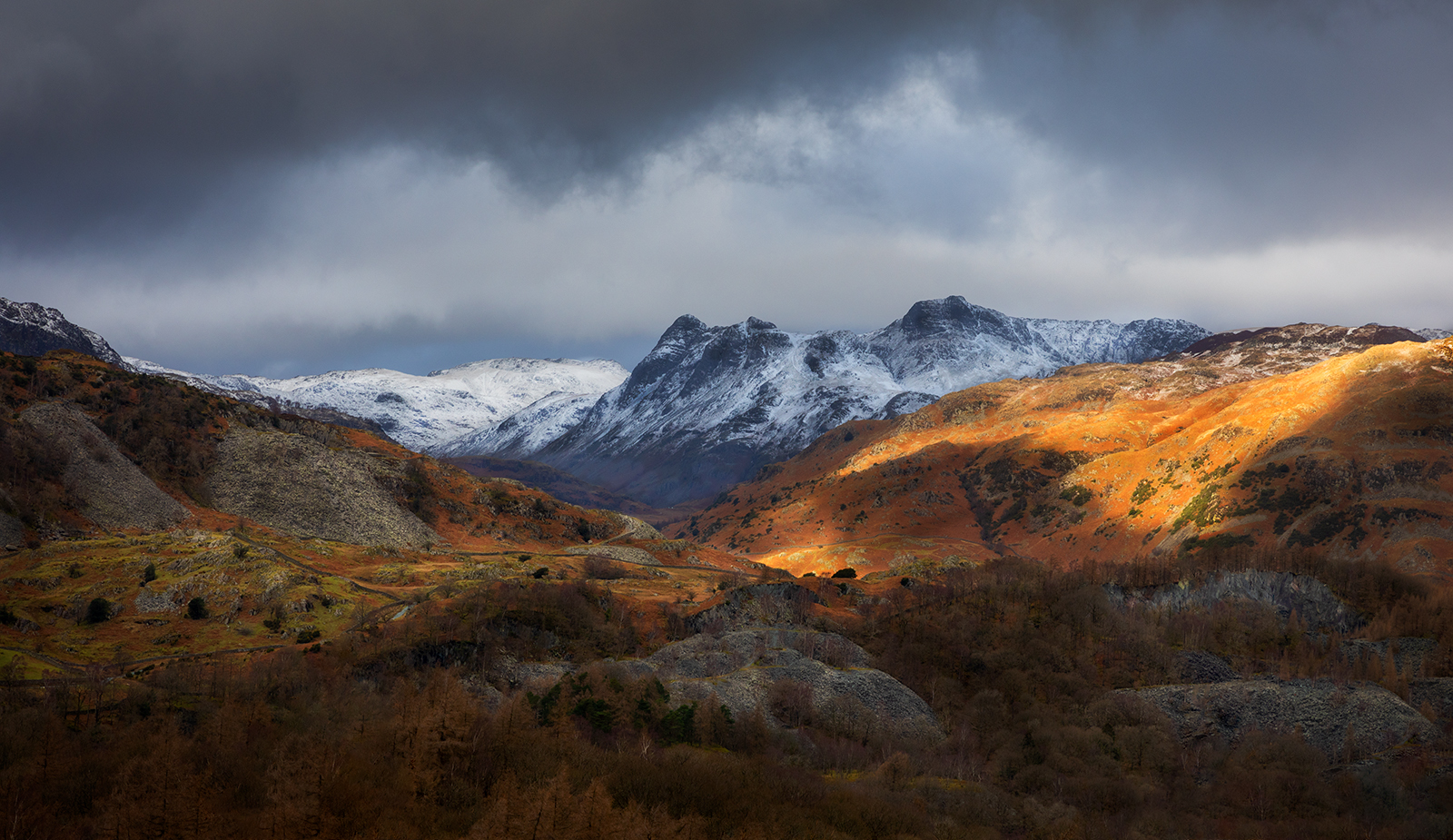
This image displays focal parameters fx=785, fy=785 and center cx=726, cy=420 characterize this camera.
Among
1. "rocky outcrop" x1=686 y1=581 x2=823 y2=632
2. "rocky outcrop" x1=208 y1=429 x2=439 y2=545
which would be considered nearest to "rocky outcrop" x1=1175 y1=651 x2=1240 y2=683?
"rocky outcrop" x1=686 y1=581 x2=823 y2=632

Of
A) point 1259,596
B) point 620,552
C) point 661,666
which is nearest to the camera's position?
point 661,666

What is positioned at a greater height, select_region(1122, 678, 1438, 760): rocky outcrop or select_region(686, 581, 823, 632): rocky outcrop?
select_region(686, 581, 823, 632): rocky outcrop

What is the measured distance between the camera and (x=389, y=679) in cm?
6531

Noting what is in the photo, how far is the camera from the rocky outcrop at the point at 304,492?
132 metres

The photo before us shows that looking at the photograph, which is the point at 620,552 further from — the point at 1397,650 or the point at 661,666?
the point at 1397,650

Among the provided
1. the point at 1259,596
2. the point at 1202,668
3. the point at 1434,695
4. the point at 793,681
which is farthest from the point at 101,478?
the point at 1434,695

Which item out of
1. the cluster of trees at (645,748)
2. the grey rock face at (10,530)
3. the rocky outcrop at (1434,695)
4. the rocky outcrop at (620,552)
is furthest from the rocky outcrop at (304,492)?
the rocky outcrop at (1434,695)

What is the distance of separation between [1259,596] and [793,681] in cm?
7303

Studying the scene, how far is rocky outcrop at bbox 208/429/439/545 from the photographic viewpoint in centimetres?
13250

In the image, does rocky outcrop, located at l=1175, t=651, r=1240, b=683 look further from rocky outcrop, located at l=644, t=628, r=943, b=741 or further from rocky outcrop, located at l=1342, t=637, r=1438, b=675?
rocky outcrop, located at l=644, t=628, r=943, b=741

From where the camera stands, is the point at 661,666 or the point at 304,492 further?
the point at 304,492

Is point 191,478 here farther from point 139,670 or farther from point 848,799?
point 848,799

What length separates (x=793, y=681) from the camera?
69938 millimetres

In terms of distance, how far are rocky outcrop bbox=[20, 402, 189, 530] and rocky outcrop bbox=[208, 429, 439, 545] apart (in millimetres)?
12542
